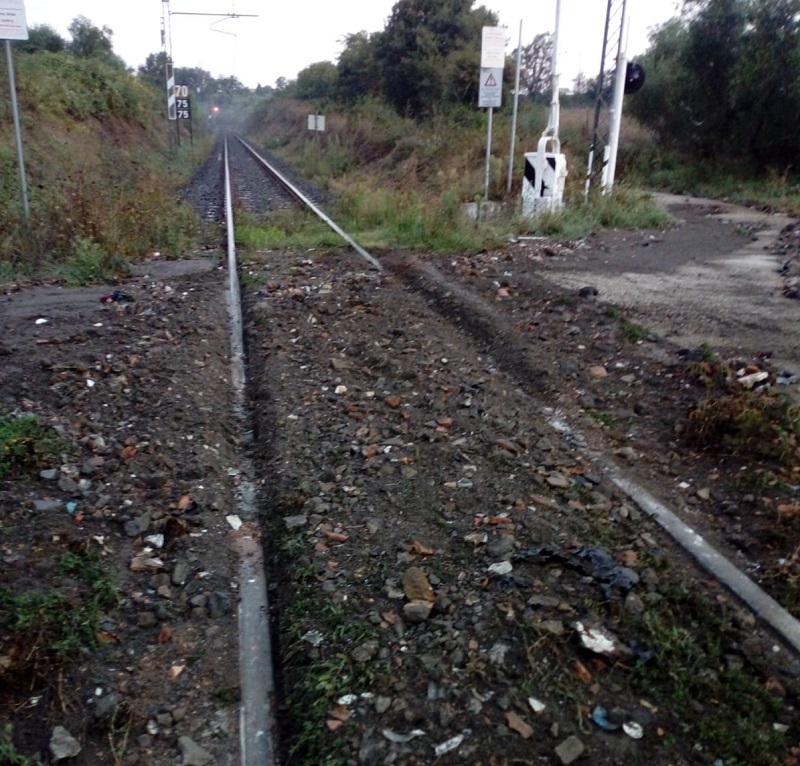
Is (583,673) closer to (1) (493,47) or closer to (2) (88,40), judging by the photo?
(1) (493,47)

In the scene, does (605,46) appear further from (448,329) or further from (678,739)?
(678,739)

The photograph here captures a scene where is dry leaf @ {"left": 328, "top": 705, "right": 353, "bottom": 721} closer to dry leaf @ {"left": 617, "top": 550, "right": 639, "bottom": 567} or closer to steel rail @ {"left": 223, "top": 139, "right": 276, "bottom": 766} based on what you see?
steel rail @ {"left": 223, "top": 139, "right": 276, "bottom": 766}

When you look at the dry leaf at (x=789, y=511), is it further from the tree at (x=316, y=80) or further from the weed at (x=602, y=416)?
the tree at (x=316, y=80)

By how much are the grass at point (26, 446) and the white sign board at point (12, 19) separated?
19.8 ft

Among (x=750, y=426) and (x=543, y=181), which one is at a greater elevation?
(x=543, y=181)

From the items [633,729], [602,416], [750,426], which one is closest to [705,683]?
[633,729]

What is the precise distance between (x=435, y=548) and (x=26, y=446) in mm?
2492

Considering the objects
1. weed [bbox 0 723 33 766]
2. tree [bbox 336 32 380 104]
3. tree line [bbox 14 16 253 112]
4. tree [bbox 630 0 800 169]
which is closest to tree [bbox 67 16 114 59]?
tree line [bbox 14 16 253 112]

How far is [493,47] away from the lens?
43.9ft

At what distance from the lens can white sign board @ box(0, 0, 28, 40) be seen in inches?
350

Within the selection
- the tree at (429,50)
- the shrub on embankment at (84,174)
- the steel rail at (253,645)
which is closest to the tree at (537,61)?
the tree at (429,50)

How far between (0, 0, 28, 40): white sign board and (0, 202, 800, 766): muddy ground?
3553 millimetres

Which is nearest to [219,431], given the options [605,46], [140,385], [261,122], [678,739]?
[140,385]

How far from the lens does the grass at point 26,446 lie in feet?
14.9
